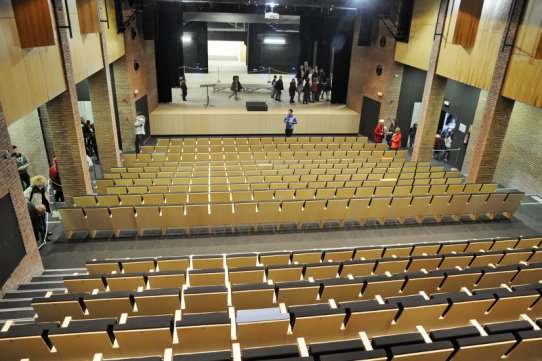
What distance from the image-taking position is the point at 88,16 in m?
9.58

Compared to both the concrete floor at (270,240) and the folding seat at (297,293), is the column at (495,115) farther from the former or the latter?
the folding seat at (297,293)

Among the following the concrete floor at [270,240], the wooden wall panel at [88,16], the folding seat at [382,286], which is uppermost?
the wooden wall panel at [88,16]

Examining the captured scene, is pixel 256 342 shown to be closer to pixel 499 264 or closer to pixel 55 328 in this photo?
pixel 55 328

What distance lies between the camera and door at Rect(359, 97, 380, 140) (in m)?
16.4

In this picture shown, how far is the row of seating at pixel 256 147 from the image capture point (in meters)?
12.7

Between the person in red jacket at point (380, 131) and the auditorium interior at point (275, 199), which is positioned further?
the person in red jacket at point (380, 131)

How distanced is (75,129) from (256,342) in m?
7.37

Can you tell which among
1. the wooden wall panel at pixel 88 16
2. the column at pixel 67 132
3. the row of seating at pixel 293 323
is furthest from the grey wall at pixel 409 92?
the column at pixel 67 132

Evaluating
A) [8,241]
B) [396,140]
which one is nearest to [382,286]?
[8,241]

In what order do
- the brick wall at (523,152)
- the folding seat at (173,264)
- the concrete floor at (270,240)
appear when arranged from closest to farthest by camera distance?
1. the folding seat at (173,264)
2. the concrete floor at (270,240)
3. the brick wall at (523,152)

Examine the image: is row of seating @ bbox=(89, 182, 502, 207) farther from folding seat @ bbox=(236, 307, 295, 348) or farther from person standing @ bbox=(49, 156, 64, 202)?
folding seat @ bbox=(236, 307, 295, 348)

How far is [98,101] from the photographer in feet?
37.8

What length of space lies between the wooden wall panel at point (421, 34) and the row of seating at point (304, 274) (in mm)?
8919

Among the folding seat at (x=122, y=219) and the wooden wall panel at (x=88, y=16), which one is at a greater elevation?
the wooden wall panel at (x=88, y=16)
